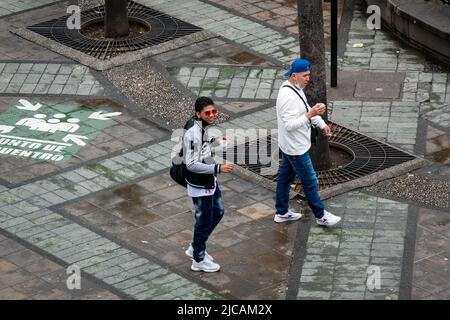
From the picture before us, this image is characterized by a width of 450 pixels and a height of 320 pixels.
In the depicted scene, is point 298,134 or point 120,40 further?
point 120,40

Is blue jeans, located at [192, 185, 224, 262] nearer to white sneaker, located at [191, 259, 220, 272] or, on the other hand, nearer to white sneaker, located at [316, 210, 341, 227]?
white sneaker, located at [191, 259, 220, 272]

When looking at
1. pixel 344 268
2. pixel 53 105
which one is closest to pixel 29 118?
→ pixel 53 105

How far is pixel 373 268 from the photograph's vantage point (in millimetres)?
12539

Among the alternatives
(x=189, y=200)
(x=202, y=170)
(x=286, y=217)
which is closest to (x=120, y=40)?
(x=189, y=200)

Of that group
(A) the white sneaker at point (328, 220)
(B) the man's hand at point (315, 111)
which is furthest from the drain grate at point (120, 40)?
(B) the man's hand at point (315, 111)

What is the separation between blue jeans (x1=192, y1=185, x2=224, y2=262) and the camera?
40.1ft

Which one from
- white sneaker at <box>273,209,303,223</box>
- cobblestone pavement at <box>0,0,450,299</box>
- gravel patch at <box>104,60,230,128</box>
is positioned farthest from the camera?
gravel patch at <box>104,60,230,128</box>

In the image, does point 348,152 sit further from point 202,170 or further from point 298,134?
point 202,170

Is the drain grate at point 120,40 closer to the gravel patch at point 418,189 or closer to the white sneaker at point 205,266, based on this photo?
the gravel patch at point 418,189

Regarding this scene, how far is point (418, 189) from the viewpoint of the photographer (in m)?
14.1

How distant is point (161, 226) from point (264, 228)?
1122mm

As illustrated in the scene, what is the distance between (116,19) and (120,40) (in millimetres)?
315

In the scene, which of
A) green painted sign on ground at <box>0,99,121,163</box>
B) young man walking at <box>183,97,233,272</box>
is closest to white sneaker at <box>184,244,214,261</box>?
young man walking at <box>183,97,233,272</box>
